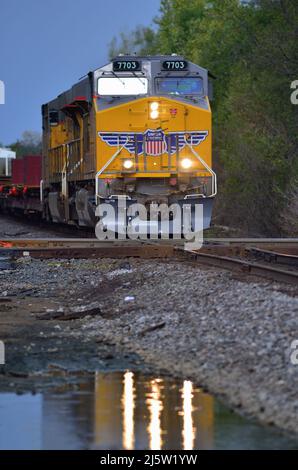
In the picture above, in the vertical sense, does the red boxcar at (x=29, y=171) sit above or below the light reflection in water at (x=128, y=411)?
above

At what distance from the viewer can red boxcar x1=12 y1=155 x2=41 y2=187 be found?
116 ft

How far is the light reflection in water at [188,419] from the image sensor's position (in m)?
5.45

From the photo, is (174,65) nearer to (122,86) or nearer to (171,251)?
(122,86)

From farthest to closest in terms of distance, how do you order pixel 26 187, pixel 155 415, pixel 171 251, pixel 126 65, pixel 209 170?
pixel 26 187 < pixel 209 170 < pixel 126 65 < pixel 171 251 < pixel 155 415

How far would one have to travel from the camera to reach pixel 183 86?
20.7 m

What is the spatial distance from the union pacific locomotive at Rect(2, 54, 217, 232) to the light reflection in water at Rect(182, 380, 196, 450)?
42.1 feet

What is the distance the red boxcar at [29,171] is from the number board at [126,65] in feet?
48.5

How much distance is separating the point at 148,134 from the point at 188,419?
14520mm

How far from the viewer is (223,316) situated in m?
9.02

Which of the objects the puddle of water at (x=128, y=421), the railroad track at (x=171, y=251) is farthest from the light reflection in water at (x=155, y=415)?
the railroad track at (x=171, y=251)

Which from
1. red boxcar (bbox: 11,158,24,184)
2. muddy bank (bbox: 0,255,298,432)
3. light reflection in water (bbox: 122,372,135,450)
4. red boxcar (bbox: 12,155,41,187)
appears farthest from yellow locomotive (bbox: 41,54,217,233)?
red boxcar (bbox: 11,158,24,184)

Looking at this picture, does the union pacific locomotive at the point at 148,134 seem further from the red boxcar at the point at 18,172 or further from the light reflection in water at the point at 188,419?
the red boxcar at the point at 18,172

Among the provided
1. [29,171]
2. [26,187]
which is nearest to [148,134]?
[26,187]

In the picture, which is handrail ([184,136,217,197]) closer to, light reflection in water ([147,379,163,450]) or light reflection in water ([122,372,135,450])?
light reflection in water ([122,372,135,450])
